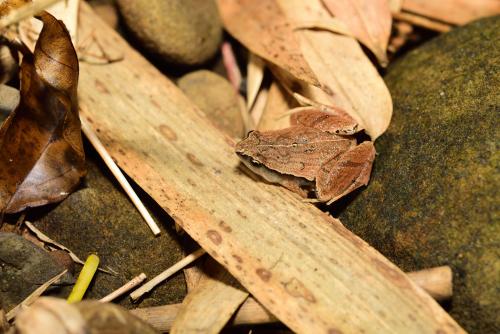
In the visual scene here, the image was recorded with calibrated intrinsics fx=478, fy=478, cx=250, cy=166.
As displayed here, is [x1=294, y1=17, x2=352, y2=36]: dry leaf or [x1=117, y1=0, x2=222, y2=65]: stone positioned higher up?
[x1=117, y1=0, x2=222, y2=65]: stone

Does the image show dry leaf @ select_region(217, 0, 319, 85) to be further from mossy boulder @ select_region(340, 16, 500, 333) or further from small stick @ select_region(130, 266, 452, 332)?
small stick @ select_region(130, 266, 452, 332)

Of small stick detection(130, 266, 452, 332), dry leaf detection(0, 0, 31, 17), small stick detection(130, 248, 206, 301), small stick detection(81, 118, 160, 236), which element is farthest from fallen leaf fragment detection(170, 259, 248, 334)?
dry leaf detection(0, 0, 31, 17)

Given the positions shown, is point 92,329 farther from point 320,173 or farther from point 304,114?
point 304,114

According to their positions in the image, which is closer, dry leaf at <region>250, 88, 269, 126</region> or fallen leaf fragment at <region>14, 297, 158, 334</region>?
fallen leaf fragment at <region>14, 297, 158, 334</region>

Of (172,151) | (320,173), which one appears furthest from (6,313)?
(320,173)

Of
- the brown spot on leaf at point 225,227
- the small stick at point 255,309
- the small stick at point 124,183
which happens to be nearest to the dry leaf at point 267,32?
the brown spot on leaf at point 225,227

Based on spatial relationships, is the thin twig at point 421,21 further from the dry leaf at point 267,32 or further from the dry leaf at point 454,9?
the dry leaf at point 267,32

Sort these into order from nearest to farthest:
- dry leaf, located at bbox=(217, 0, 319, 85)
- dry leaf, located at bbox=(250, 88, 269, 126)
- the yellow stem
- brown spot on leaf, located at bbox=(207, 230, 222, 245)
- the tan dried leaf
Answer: brown spot on leaf, located at bbox=(207, 230, 222, 245)
the yellow stem
the tan dried leaf
dry leaf, located at bbox=(217, 0, 319, 85)
dry leaf, located at bbox=(250, 88, 269, 126)

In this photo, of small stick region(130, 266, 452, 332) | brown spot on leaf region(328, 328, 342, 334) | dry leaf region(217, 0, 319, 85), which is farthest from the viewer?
dry leaf region(217, 0, 319, 85)
